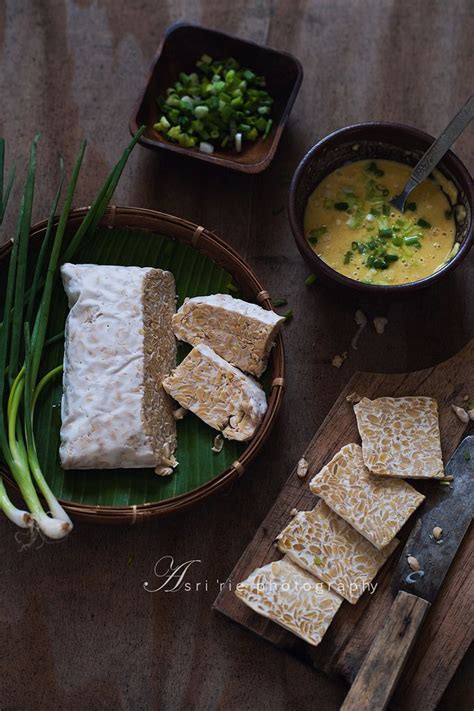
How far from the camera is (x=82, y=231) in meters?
2.72

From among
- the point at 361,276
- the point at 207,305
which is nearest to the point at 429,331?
the point at 361,276

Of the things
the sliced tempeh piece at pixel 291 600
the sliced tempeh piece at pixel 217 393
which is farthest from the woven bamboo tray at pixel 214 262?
the sliced tempeh piece at pixel 291 600

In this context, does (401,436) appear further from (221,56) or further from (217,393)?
(221,56)

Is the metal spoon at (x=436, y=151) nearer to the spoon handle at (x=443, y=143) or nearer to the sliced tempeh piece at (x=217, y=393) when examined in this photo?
the spoon handle at (x=443, y=143)

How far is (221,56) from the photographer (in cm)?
A: 308

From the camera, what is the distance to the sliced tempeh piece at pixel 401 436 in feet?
8.54

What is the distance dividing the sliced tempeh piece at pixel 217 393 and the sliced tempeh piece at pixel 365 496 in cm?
30

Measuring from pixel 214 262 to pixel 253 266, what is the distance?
21 cm

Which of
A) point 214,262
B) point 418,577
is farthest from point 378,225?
point 418,577

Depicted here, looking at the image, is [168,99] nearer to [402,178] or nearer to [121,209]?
[121,209]

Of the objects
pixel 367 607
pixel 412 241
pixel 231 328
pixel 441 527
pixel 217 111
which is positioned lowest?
pixel 367 607

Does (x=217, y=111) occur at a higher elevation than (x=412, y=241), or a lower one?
higher

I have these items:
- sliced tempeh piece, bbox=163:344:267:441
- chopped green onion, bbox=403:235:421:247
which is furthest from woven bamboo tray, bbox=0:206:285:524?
chopped green onion, bbox=403:235:421:247

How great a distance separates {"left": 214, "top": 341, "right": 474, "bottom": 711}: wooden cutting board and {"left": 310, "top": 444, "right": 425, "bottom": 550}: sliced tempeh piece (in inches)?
3.1
